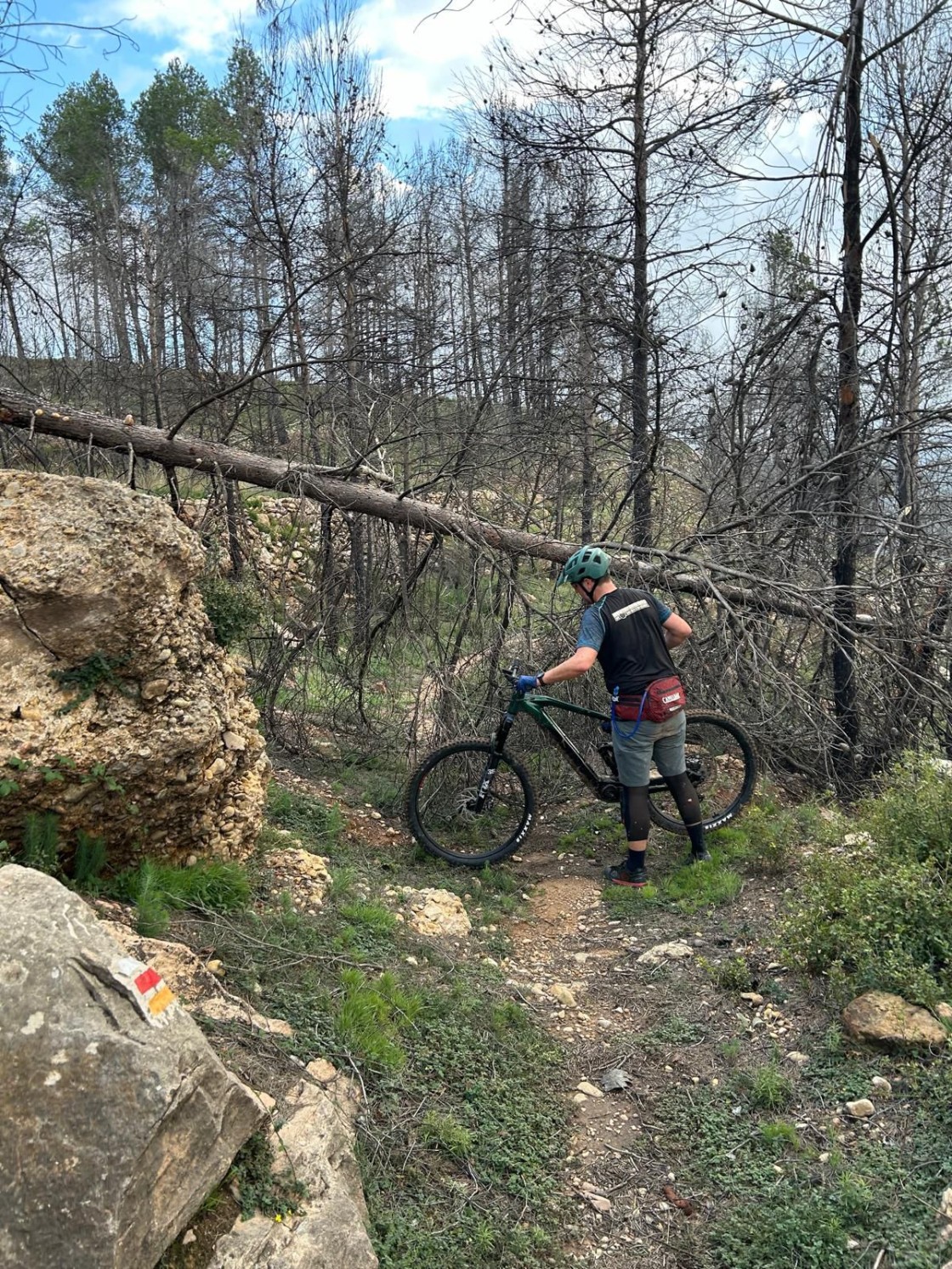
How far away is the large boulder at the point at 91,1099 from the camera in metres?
1.89

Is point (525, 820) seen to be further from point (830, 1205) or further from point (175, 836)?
point (830, 1205)

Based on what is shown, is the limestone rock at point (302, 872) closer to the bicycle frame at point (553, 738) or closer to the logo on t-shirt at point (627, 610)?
the bicycle frame at point (553, 738)

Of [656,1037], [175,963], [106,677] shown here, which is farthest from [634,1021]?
[106,677]

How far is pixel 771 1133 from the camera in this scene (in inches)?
129

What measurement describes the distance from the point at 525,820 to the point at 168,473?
12.3ft

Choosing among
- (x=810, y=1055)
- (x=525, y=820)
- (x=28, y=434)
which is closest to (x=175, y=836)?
(x=525, y=820)

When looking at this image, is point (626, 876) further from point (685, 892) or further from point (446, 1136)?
point (446, 1136)

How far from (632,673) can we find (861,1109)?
2.86 metres

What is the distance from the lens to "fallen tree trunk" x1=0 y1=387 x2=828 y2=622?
6246 mm

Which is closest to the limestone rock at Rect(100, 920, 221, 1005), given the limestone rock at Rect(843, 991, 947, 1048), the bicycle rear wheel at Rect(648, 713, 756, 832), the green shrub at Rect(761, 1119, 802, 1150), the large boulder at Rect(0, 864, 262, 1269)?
the large boulder at Rect(0, 864, 262, 1269)

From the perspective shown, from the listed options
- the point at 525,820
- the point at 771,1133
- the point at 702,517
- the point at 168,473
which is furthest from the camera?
the point at 702,517

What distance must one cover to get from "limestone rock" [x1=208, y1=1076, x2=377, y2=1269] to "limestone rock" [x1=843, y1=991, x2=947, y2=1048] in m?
2.19

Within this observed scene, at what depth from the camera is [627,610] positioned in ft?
18.3

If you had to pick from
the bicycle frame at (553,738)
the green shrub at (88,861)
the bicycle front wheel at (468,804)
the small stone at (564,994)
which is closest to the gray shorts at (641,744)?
the bicycle frame at (553,738)
